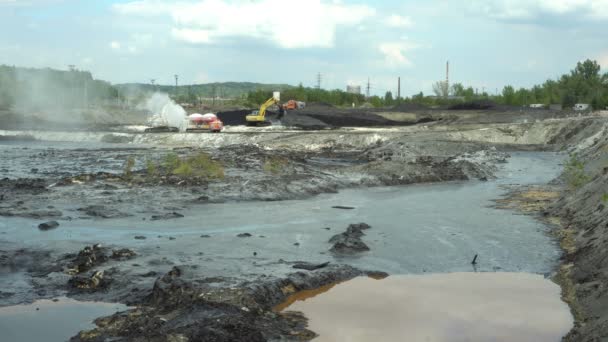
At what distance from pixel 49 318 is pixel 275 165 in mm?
18291

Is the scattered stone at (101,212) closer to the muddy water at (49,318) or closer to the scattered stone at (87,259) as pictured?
the scattered stone at (87,259)

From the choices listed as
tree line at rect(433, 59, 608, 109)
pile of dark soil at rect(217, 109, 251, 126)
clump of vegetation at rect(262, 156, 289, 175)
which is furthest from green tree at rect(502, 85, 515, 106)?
clump of vegetation at rect(262, 156, 289, 175)

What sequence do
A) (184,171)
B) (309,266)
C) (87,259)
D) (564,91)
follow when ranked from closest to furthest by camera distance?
(87,259), (309,266), (184,171), (564,91)

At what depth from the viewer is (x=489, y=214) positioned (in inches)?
697

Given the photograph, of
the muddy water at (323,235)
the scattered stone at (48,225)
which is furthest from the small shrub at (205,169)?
the scattered stone at (48,225)

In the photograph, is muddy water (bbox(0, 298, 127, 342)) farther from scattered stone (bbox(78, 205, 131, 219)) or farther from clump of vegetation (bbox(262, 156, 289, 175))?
clump of vegetation (bbox(262, 156, 289, 175))

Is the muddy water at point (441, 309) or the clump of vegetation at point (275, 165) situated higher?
the clump of vegetation at point (275, 165)

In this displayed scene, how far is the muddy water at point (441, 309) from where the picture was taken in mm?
8291

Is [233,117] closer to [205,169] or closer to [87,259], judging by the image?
[205,169]

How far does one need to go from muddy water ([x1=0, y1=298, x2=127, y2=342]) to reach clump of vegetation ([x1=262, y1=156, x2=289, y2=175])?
1596 centimetres

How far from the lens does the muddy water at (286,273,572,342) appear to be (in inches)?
326

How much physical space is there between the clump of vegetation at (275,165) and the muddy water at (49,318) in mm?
15955

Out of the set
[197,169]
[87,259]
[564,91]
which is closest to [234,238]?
[87,259]

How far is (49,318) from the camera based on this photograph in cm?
830
